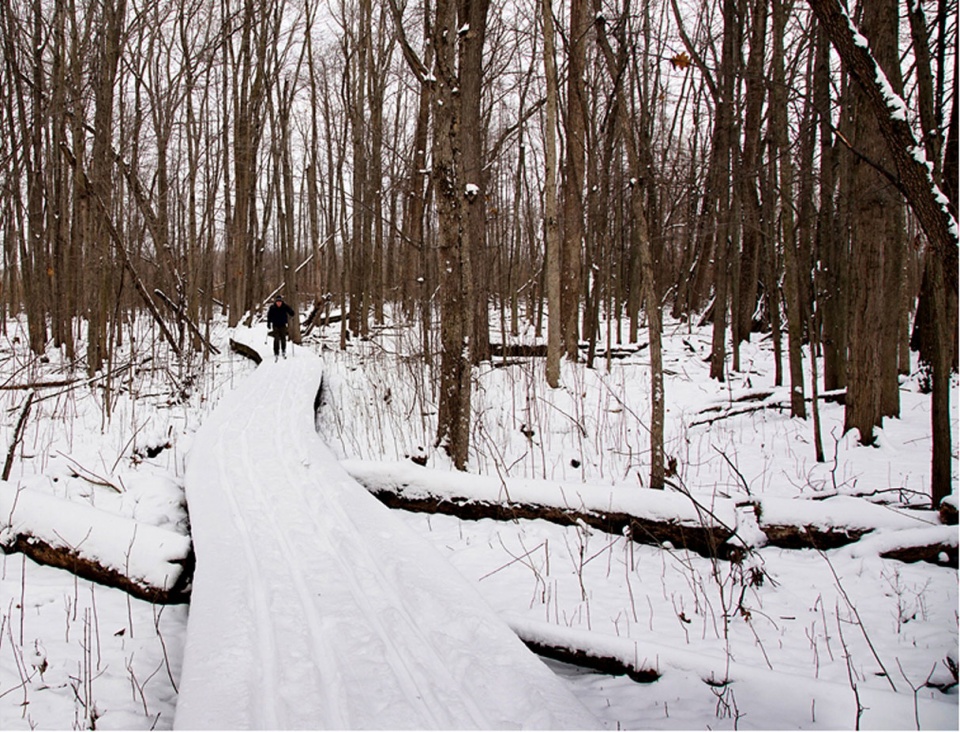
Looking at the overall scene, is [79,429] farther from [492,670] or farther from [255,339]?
[255,339]

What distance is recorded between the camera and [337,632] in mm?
2812

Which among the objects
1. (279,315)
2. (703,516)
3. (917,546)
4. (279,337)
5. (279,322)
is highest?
(279,315)

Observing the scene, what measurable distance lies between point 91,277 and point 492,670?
10.2 metres

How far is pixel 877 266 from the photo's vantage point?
21.1 ft

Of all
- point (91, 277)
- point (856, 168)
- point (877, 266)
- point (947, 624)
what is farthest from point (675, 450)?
point (91, 277)

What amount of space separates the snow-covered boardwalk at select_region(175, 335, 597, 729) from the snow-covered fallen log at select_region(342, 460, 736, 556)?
1.40ft


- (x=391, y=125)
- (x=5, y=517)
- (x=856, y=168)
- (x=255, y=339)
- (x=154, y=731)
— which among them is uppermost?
(x=391, y=125)

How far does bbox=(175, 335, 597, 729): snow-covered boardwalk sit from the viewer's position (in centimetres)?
228

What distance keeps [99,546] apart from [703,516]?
408 cm

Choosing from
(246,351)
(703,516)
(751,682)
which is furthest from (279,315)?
(751,682)

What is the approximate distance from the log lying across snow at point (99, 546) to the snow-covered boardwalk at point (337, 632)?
0.21 meters

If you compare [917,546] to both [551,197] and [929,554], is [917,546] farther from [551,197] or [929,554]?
[551,197]

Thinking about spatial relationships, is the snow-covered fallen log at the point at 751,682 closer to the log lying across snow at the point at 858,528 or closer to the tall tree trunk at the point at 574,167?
the log lying across snow at the point at 858,528

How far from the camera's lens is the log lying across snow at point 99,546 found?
3443mm
